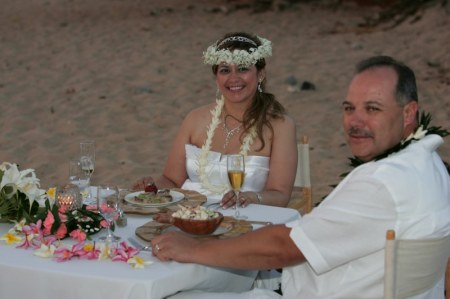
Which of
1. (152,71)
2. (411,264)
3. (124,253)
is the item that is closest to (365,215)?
(411,264)

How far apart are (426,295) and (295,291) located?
0.49 meters

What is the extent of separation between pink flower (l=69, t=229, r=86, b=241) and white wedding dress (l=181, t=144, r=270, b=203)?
140 centimetres

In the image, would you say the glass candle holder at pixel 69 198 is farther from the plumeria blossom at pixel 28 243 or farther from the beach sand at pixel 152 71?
the beach sand at pixel 152 71

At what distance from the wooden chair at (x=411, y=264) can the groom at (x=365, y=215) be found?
4cm

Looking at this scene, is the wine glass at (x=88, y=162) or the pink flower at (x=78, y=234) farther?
the wine glass at (x=88, y=162)

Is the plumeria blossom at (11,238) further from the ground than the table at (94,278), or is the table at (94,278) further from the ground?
the plumeria blossom at (11,238)

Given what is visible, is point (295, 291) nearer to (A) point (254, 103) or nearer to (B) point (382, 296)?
(B) point (382, 296)

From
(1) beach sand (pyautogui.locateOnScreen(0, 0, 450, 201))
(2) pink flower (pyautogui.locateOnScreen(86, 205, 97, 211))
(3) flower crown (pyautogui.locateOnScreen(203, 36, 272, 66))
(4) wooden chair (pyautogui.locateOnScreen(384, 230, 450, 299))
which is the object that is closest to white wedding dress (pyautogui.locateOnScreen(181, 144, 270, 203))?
(3) flower crown (pyautogui.locateOnScreen(203, 36, 272, 66))

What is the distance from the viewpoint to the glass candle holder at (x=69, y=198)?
3.55 meters

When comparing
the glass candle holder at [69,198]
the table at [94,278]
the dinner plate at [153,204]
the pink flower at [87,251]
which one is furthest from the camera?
the dinner plate at [153,204]

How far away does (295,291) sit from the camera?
3.07 meters

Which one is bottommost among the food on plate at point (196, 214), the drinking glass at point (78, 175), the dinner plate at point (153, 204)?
the dinner plate at point (153, 204)

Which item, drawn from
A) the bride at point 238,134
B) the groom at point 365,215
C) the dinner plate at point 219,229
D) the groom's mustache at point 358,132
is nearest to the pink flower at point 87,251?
the groom at point 365,215

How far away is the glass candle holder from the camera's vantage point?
3.55 meters
